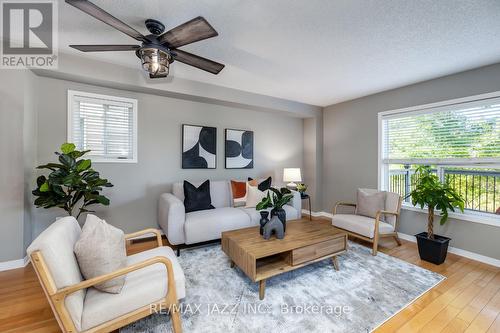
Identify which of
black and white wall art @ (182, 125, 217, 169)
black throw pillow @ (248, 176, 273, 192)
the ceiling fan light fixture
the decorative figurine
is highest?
the ceiling fan light fixture

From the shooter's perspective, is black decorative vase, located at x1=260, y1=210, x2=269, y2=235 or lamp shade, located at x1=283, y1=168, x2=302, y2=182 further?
lamp shade, located at x1=283, y1=168, x2=302, y2=182

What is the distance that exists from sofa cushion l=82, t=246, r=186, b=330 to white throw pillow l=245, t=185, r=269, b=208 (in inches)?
79.3

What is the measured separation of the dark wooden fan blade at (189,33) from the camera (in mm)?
1483

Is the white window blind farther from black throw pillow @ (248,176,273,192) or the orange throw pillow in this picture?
the orange throw pillow

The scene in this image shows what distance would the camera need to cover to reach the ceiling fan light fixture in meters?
1.80

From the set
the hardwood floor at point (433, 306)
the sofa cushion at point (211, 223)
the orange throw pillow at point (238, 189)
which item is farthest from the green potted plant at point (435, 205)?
the orange throw pillow at point (238, 189)

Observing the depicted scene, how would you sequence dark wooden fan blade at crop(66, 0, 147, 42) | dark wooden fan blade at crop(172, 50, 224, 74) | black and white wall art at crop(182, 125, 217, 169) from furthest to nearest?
black and white wall art at crop(182, 125, 217, 169) < dark wooden fan blade at crop(172, 50, 224, 74) < dark wooden fan blade at crop(66, 0, 147, 42)

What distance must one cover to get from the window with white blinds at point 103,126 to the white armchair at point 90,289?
177cm

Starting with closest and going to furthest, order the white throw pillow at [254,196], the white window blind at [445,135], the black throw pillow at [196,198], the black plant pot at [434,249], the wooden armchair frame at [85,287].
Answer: the wooden armchair frame at [85,287]
the black plant pot at [434,249]
the white window blind at [445,135]
the black throw pillow at [196,198]
the white throw pillow at [254,196]

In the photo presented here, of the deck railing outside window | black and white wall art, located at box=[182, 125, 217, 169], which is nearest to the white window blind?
the deck railing outside window

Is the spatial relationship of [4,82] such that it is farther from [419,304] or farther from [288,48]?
[419,304]

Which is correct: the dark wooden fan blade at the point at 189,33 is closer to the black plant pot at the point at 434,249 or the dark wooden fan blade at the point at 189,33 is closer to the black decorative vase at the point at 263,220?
the black decorative vase at the point at 263,220

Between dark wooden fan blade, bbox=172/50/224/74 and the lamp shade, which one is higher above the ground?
dark wooden fan blade, bbox=172/50/224/74

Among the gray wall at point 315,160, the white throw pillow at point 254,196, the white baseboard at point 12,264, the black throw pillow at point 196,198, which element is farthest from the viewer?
the gray wall at point 315,160
